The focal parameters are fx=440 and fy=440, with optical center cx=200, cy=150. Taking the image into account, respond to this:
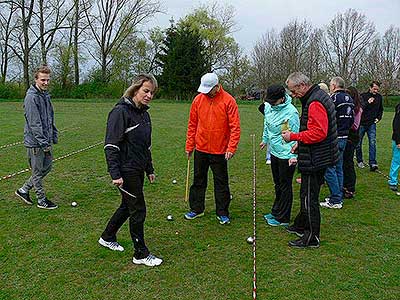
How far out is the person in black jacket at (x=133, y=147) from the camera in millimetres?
4281

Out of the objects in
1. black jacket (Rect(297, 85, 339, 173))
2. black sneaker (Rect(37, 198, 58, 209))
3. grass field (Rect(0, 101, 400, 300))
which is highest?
black jacket (Rect(297, 85, 339, 173))

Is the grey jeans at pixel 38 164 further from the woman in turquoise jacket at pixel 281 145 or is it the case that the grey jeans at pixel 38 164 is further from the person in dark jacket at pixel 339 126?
the person in dark jacket at pixel 339 126

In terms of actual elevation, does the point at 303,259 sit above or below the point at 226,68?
below

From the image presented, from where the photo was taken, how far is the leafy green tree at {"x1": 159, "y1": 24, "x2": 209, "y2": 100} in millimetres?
44594

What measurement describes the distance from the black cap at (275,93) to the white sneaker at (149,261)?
242 centimetres

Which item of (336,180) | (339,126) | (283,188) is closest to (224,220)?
(283,188)

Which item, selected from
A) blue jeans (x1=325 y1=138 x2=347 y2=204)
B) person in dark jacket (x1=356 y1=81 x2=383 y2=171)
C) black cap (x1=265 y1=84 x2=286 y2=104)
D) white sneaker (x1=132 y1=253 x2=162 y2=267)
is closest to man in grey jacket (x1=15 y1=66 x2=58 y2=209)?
white sneaker (x1=132 y1=253 x2=162 y2=267)

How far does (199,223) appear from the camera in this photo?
602 centimetres

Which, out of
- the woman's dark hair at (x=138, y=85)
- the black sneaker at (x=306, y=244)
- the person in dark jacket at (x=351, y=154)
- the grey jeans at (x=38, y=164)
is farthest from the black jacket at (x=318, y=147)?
the grey jeans at (x=38, y=164)

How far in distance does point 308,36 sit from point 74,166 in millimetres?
44884

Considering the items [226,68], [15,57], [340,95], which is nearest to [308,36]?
[226,68]

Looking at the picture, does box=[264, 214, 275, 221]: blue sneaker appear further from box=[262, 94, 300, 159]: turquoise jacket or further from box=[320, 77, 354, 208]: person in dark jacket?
box=[320, 77, 354, 208]: person in dark jacket

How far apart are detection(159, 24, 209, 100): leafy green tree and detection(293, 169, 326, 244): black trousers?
4024 centimetres

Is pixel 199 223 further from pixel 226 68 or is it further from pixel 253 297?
pixel 226 68
